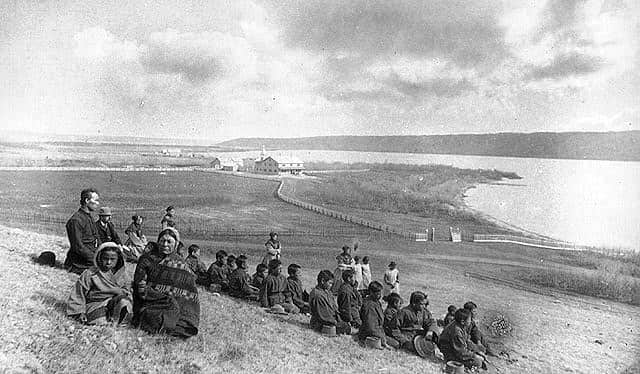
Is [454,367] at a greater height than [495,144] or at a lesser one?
lesser

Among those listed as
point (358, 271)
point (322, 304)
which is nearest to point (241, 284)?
point (322, 304)

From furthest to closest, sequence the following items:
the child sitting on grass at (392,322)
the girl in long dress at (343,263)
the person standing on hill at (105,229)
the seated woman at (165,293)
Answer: the girl in long dress at (343,263) < the person standing on hill at (105,229) < the child sitting on grass at (392,322) < the seated woman at (165,293)

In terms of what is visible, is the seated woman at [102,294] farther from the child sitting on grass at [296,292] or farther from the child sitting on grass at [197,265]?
the child sitting on grass at [296,292]

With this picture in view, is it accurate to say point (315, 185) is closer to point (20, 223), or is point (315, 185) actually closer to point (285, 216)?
point (285, 216)

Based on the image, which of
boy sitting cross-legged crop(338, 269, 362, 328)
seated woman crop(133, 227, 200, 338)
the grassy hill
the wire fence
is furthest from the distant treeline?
seated woman crop(133, 227, 200, 338)

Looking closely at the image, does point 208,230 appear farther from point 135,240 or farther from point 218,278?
point 218,278

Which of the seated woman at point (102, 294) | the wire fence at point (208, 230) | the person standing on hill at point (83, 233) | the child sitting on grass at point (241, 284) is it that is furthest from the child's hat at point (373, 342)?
the person standing on hill at point (83, 233)
